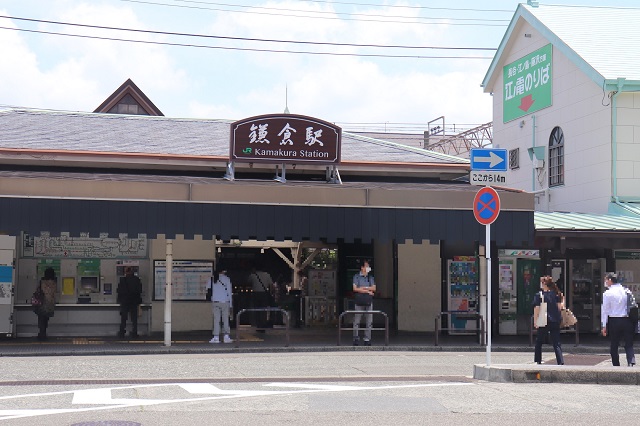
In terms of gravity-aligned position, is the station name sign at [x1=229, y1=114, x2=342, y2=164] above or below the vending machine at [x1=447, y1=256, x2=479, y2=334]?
above

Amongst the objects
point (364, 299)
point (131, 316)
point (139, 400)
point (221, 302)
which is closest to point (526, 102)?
point (364, 299)

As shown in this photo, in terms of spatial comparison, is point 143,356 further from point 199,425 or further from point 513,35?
point 513,35

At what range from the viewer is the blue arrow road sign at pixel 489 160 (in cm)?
1648

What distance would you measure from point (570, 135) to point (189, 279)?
42.9 feet

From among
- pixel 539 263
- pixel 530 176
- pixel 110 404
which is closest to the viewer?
pixel 110 404

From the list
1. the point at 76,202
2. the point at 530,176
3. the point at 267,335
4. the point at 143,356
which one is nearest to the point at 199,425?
the point at 143,356

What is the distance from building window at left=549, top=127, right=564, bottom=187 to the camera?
101ft

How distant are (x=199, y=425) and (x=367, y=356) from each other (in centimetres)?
993

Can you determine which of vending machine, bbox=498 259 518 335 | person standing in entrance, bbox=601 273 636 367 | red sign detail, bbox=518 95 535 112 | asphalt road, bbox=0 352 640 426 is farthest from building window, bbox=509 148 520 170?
person standing in entrance, bbox=601 273 636 367

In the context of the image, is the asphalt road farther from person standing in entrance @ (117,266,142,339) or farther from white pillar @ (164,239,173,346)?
person standing in entrance @ (117,266,142,339)

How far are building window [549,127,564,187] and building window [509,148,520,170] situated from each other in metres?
2.25

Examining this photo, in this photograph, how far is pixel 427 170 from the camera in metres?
26.0

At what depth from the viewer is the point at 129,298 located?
77.0 feet

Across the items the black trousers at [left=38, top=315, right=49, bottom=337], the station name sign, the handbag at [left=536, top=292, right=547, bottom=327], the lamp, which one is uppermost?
the lamp
